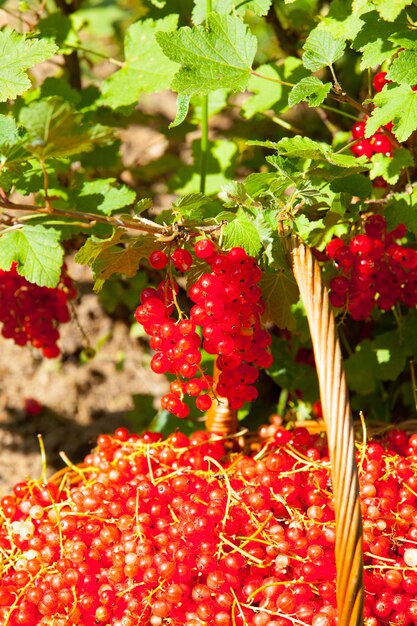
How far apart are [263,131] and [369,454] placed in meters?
1.31

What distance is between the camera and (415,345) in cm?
154

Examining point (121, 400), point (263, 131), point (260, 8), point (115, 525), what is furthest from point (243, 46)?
point (121, 400)

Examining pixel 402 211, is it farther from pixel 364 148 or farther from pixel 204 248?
pixel 204 248

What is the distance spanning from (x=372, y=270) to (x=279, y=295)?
0.51 ft

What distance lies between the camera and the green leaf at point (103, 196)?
54.2 inches

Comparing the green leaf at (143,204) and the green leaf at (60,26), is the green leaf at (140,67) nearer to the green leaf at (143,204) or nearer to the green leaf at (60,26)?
the green leaf at (60,26)

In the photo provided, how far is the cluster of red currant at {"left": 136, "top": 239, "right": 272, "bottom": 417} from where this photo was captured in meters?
1.07

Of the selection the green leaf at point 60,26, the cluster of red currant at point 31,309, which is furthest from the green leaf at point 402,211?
the green leaf at point 60,26

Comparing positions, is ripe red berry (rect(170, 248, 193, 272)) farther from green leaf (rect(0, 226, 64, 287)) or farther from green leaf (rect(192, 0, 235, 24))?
green leaf (rect(192, 0, 235, 24))

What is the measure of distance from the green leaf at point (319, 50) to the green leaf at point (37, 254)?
0.49 meters

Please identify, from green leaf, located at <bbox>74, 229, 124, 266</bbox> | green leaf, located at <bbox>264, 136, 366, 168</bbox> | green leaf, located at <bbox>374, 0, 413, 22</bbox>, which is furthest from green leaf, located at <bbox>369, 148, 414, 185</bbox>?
green leaf, located at <bbox>74, 229, 124, 266</bbox>

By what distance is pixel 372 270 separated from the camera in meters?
1.19

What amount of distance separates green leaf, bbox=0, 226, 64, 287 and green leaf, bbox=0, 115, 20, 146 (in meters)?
0.17

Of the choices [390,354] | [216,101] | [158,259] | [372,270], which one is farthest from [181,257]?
[216,101]
